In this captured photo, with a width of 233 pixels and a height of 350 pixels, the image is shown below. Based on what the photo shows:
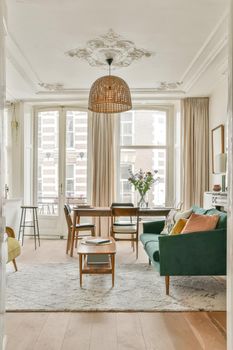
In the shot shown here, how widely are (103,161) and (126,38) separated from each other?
10.8 feet

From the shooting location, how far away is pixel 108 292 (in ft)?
12.6

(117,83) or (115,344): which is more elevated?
A: (117,83)

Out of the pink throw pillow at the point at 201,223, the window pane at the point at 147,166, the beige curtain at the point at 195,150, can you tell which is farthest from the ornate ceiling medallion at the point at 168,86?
the pink throw pillow at the point at 201,223

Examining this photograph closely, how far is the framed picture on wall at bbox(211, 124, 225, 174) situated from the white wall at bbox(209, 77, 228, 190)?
0.30 feet

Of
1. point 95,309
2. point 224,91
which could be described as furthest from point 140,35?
point 95,309

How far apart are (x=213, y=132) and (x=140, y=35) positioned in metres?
2.74

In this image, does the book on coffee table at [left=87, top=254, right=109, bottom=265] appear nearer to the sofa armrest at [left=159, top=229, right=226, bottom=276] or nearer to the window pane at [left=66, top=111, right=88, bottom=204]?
the sofa armrest at [left=159, top=229, right=226, bottom=276]

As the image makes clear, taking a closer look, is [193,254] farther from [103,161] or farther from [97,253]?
[103,161]

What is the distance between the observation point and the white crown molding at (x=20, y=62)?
4.43 m

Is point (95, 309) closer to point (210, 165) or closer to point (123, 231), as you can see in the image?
point (123, 231)

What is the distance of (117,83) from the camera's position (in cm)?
463

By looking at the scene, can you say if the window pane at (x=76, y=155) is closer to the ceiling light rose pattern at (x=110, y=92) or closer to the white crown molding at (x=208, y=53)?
the white crown molding at (x=208, y=53)

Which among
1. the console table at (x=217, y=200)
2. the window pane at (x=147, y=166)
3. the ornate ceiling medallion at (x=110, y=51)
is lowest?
the console table at (x=217, y=200)

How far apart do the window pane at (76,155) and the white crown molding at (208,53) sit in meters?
2.47
